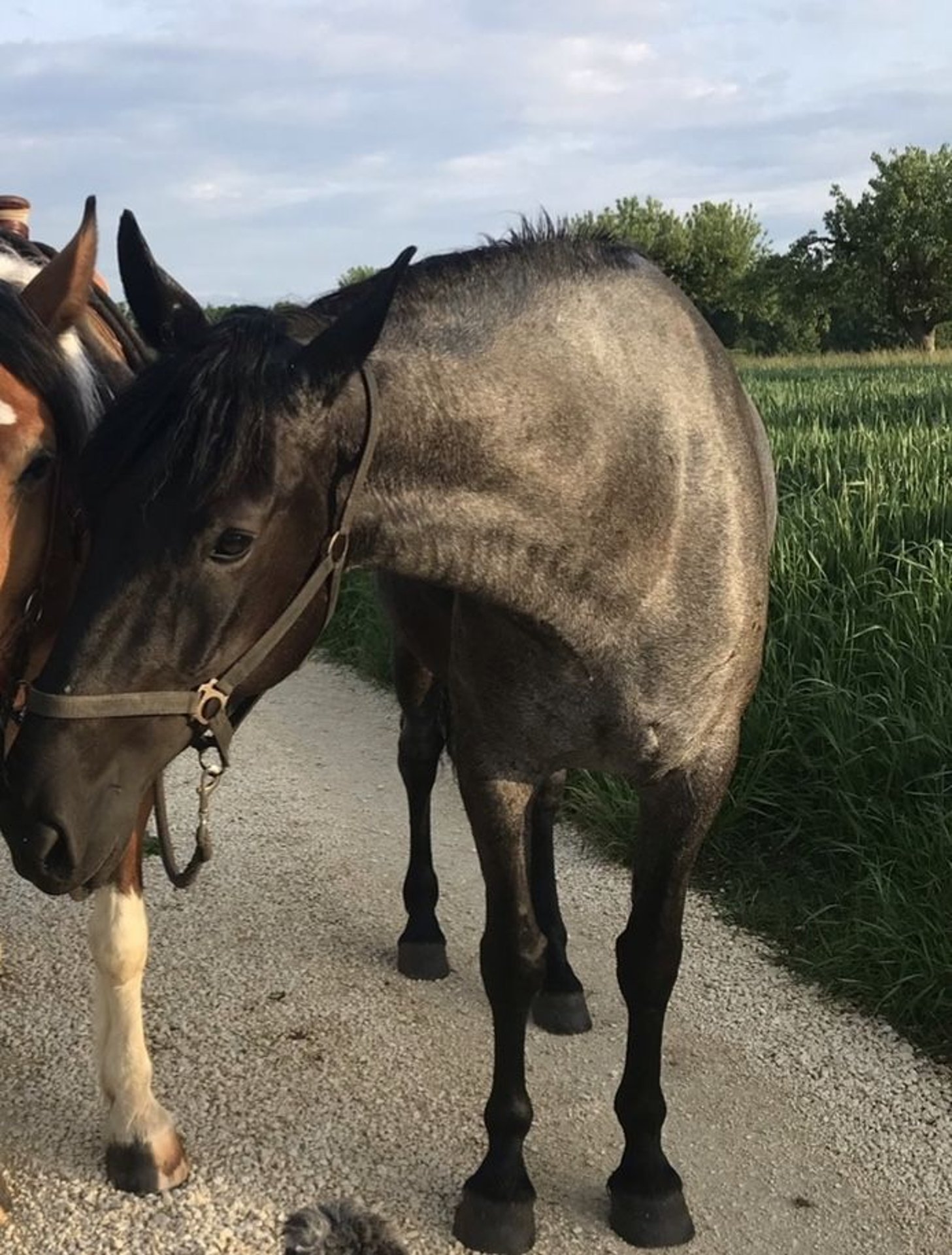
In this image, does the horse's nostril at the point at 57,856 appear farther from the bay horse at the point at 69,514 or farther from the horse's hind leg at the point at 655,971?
the horse's hind leg at the point at 655,971

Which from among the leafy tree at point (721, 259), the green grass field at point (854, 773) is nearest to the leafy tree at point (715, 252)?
the leafy tree at point (721, 259)

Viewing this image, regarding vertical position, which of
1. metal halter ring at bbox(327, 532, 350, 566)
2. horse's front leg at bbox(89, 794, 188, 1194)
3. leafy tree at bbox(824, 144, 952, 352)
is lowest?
horse's front leg at bbox(89, 794, 188, 1194)

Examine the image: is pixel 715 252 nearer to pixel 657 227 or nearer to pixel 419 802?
pixel 657 227

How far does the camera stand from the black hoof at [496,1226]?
2.31m

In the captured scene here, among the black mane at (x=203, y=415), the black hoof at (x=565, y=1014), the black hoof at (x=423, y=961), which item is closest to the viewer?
the black mane at (x=203, y=415)

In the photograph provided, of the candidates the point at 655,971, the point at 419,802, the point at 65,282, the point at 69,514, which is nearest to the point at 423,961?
the point at 419,802

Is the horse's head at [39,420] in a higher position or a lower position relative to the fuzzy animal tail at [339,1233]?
higher

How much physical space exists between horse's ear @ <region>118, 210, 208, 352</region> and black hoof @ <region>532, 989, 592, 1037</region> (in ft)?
6.96

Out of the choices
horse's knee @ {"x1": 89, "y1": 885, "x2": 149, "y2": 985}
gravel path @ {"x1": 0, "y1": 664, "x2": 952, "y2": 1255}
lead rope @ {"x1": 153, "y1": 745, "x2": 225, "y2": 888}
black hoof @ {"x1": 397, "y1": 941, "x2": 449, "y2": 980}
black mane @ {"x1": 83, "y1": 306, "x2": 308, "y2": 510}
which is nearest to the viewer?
black mane @ {"x1": 83, "y1": 306, "x2": 308, "y2": 510}

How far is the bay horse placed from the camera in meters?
1.94

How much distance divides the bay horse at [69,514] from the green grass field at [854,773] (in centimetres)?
196

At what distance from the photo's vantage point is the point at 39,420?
6.45 feet

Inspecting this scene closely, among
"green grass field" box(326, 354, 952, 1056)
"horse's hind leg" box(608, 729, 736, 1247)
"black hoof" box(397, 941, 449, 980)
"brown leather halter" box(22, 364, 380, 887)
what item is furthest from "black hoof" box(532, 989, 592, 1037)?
"brown leather halter" box(22, 364, 380, 887)

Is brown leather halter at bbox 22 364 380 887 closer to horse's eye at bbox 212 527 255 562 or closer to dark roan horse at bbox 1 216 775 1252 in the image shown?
dark roan horse at bbox 1 216 775 1252
